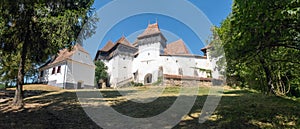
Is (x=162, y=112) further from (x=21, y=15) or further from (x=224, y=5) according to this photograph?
(x=224, y=5)

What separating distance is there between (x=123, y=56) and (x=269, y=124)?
37.0 metres

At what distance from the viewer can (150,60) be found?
39.9 meters

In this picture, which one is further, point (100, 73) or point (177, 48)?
point (177, 48)

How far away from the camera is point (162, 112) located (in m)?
7.95

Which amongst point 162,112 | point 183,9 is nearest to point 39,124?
point 162,112

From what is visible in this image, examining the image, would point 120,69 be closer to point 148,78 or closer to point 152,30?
point 148,78

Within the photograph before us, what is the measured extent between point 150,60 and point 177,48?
593 centimetres

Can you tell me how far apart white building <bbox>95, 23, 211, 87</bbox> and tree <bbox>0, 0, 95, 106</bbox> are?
26827mm

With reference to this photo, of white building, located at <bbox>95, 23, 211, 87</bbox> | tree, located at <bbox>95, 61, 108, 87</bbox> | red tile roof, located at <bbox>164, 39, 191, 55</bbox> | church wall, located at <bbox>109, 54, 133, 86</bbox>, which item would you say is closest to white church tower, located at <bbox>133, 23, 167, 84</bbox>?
white building, located at <bbox>95, 23, 211, 87</bbox>

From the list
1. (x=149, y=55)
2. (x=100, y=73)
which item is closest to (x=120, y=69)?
(x=100, y=73)

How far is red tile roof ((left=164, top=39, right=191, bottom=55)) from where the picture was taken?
39656 millimetres

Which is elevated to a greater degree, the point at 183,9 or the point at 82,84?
the point at 183,9

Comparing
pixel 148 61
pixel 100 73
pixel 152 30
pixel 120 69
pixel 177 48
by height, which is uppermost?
pixel 152 30

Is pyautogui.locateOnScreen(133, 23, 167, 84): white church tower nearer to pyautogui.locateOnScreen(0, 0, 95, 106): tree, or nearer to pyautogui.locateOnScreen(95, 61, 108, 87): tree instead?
pyautogui.locateOnScreen(95, 61, 108, 87): tree
